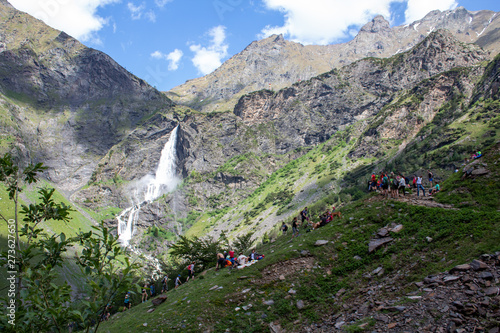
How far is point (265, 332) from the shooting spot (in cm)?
1152

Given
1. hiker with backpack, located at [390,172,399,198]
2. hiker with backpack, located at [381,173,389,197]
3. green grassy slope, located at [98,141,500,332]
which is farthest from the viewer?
hiker with backpack, located at [381,173,389,197]

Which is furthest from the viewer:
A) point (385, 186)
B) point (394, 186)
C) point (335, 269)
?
point (385, 186)

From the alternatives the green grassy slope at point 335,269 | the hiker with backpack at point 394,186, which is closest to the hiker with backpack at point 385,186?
the hiker with backpack at point 394,186

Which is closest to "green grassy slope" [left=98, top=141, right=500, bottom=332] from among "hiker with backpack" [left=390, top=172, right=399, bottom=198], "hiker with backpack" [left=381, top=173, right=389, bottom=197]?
"hiker with backpack" [left=390, top=172, right=399, bottom=198]

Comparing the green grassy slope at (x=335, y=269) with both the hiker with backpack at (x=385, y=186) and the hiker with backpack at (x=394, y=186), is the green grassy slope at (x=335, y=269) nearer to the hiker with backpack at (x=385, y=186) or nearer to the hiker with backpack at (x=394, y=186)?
the hiker with backpack at (x=394, y=186)

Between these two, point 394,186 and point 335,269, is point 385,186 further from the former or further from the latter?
point 335,269

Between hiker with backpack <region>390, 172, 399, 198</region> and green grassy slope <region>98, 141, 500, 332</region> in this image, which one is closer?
green grassy slope <region>98, 141, 500, 332</region>

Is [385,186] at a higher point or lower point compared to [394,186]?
higher

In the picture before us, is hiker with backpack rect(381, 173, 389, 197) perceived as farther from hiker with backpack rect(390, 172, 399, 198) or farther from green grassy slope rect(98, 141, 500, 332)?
green grassy slope rect(98, 141, 500, 332)

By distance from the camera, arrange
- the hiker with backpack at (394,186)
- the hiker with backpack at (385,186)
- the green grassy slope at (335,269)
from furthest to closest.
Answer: the hiker with backpack at (385,186)
the hiker with backpack at (394,186)
the green grassy slope at (335,269)

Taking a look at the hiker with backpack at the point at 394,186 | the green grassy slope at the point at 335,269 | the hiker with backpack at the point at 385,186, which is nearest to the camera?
the green grassy slope at the point at 335,269

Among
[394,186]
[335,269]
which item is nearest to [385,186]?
[394,186]

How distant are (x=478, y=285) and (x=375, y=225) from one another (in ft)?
26.8

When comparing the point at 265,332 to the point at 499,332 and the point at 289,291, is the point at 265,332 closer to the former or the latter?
the point at 289,291
